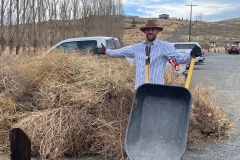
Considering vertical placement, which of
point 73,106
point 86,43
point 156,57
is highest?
point 86,43

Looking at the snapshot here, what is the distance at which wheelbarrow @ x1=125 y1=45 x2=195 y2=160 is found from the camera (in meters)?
3.70

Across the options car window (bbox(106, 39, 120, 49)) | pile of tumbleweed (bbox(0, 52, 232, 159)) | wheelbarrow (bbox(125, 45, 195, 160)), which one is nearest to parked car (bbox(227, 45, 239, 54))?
car window (bbox(106, 39, 120, 49))

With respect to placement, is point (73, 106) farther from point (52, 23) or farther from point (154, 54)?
point (52, 23)

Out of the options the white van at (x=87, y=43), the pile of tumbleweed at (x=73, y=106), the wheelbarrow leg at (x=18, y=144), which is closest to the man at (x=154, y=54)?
the pile of tumbleweed at (x=73, y=106)

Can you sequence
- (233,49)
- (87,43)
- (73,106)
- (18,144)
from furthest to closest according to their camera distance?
(233,49) → (87,43) → (73,106) → (18,144)

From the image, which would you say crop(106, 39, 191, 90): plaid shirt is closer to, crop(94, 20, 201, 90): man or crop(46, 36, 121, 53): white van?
crop(94, 20, 201, 90): man

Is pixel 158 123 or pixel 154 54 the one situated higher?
pixel 154 54

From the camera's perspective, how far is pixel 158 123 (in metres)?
3.83

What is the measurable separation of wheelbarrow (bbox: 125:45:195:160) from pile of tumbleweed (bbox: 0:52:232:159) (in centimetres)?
92

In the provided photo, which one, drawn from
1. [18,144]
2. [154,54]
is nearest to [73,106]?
[154,54]

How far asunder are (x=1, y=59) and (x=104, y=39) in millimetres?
5010

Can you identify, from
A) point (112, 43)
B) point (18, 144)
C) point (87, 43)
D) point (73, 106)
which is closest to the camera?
point (18, 144)

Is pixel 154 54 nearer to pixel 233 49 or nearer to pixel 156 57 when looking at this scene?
pixel 156 57

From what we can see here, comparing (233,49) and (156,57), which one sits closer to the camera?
(156,57)
